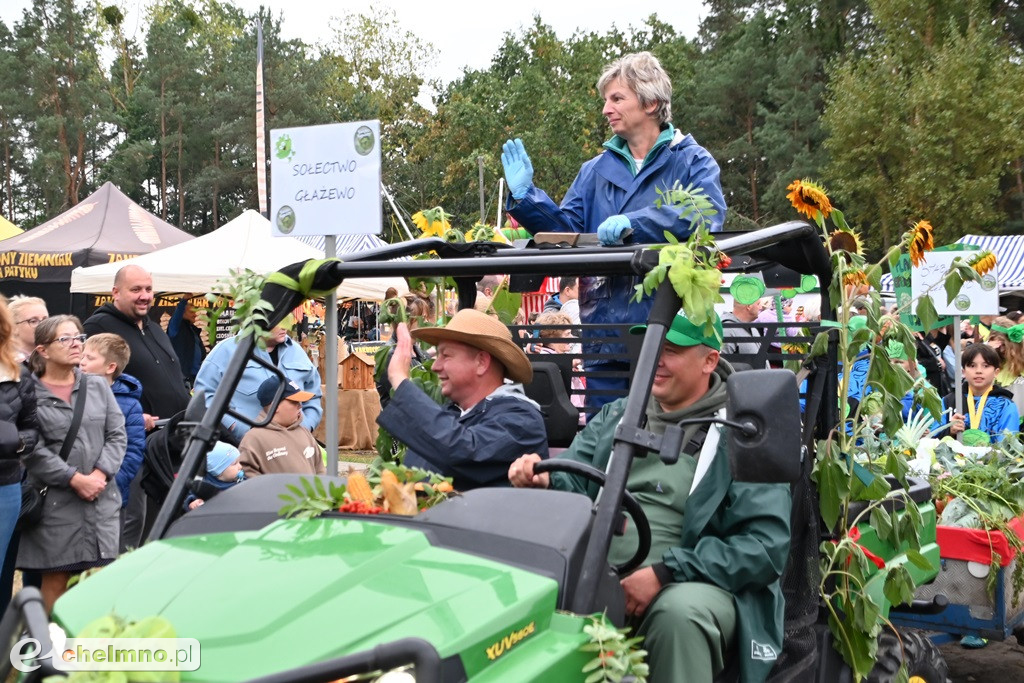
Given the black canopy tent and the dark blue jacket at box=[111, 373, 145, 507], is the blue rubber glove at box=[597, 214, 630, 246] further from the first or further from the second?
the black canopy tent

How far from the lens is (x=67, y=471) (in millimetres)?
5516

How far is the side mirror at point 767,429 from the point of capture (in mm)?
2650

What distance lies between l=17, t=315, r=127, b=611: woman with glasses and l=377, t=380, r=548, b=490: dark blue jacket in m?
2.53

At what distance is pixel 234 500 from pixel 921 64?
36.5 metres

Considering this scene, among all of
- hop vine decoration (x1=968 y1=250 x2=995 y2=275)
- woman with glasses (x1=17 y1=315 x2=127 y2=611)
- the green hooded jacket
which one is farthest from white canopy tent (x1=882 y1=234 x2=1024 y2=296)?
the green hooded jacket

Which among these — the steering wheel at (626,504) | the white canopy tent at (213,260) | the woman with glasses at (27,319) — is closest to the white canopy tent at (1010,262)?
the white canopy tent at (213,260)

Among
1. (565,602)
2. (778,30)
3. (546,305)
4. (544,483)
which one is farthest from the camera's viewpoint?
(778,30)

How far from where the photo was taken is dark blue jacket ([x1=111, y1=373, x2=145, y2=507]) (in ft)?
20.1

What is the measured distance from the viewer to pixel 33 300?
269 inches

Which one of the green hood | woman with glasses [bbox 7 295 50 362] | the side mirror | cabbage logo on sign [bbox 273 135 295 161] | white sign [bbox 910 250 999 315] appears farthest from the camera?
white sign [bbox 910 250 999 315]

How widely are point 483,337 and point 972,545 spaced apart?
9.31ft

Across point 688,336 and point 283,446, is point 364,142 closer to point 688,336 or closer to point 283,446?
point 283,446

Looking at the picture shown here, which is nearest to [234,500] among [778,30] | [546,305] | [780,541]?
[780,541]

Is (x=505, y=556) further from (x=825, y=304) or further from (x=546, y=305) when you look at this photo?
(x=546, y=305)
